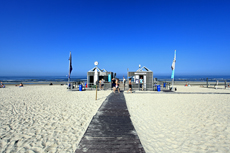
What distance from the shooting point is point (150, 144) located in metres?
3.65

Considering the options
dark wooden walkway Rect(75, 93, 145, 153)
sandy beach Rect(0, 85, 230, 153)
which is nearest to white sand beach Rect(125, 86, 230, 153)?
sandy beach Rect(0, 85, 230, 153)

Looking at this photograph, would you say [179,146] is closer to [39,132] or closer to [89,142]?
[89,142]

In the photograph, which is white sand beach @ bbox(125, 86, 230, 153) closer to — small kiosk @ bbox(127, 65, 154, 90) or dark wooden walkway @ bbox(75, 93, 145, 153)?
dark wooden walkway @ bbox(75, 93, 145, 153)

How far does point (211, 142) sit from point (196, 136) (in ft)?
1.36

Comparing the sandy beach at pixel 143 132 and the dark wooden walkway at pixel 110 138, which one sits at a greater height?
the dark wooden walkway at pixel 110 138

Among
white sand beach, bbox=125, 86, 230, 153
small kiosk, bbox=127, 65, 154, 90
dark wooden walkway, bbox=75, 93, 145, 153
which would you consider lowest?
white sand beach, bbox=125, 86, 230, 153

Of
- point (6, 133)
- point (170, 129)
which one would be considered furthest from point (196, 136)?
point (6, 133)

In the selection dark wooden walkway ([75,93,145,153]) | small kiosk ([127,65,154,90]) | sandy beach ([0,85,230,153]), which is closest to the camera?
dark wooden walkway ([75,93,145,153])

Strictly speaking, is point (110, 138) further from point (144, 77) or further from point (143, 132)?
point (144, 77)

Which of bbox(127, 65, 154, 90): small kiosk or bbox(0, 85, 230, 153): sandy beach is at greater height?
bbox(127, 65, 154, 90): small kiosk

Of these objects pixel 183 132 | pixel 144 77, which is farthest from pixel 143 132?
pixel 144 77

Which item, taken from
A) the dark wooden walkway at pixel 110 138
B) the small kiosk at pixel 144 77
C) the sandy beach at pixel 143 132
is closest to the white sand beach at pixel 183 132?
the sandy beach at pixel 143 132

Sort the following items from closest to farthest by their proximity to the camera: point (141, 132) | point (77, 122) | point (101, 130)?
point (101, 130), point (141, 132), point (77, 122)

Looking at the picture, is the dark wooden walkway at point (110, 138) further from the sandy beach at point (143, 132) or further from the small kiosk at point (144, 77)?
the small kiosk at point (144, 77)
